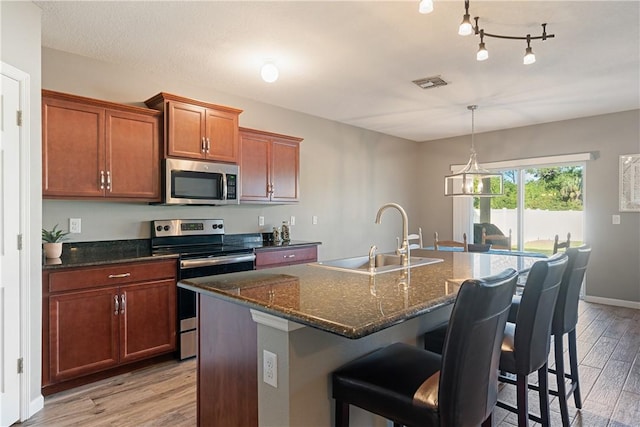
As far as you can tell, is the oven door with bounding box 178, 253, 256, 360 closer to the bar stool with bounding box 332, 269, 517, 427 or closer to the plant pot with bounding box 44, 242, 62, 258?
the plant pot with bounding box 44, 242, 62, 258

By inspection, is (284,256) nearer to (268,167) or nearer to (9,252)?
(268,167)

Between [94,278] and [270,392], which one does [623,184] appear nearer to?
[270,392]

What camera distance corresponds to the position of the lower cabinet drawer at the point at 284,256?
3592 mm

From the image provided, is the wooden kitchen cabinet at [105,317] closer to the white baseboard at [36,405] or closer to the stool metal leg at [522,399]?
the white baseboard at [36,405]

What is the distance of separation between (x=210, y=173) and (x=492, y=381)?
281 cm

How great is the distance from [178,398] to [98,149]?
1908mm

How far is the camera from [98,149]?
2857mm

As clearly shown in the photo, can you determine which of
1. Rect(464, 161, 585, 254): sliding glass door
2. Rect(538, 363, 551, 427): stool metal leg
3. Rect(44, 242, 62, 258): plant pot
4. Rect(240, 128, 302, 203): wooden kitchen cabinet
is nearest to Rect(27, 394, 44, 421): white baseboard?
Rect(44, 242, 62, 258): plant pot

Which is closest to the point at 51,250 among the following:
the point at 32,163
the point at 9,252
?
the point at 9,252

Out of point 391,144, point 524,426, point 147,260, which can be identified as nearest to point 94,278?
point 147,260

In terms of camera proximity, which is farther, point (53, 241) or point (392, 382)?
point (53, 241)

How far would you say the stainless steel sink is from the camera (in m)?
2.06

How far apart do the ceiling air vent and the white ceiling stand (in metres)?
0.08

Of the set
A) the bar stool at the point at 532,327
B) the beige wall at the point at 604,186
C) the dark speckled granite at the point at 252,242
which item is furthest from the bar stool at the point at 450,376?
the beige wall at the point at 604,186
